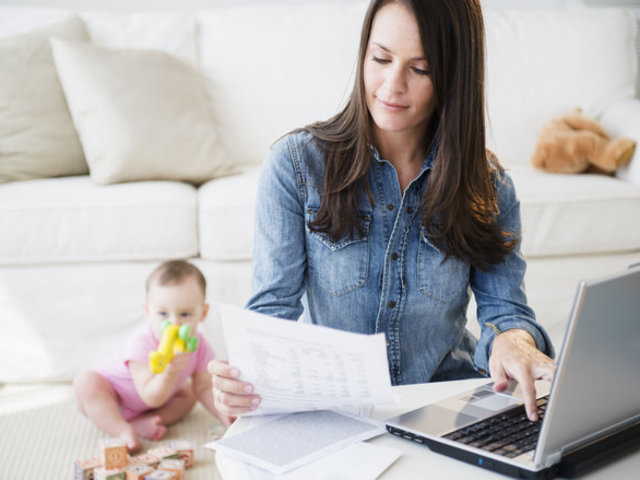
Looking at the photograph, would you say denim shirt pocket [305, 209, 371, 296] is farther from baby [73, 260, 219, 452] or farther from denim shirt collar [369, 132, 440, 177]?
baby [73, 260, 219, 452]

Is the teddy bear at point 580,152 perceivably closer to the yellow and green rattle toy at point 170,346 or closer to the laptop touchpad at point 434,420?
the yellow and green rattle toy at point 170,346

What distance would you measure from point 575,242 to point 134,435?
4.28 ft

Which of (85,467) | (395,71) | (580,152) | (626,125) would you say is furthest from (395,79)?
(626,125)

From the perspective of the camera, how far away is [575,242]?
211 centimetres

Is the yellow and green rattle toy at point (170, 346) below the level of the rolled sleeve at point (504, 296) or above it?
below

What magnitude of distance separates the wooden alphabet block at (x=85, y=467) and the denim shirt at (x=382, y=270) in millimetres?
656

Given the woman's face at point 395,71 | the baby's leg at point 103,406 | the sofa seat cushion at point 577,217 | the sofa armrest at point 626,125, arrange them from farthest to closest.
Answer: the sofa armrest at point 626,125 → the sofa seat cushion at point 577,217 → the baby's leg at point 103,406 → the woman's face at point 395,71

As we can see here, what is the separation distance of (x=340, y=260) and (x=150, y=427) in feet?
2.89

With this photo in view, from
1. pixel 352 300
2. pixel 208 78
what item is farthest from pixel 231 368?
pixel 208 78

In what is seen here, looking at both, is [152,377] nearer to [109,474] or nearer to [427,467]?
[109,474]

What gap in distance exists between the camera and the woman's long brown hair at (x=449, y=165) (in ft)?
3.51

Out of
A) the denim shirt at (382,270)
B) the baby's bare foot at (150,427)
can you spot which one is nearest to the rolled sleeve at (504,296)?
the denim shirt at (382,270)

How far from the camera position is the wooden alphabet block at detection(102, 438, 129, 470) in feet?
4.85

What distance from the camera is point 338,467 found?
721 mm
